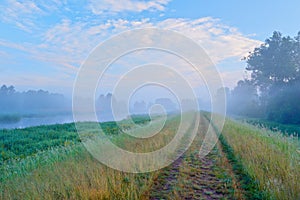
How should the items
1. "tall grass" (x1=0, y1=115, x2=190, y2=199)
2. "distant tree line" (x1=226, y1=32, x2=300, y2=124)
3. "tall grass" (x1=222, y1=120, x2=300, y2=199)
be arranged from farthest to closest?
"distant tree line" (x1=226, y1=32, x2=300, y2=124) → "tall grass" (x1=0, y1=115, x2=190, y2=199) → "tall grass" (x1=222, y1=120, x2=300, y2=199)

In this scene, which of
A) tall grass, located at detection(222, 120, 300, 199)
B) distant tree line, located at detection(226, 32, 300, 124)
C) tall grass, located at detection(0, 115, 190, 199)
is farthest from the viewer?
distant tree line, located at detection(226, 32, 300, 124)

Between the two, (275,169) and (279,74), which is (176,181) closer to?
(275,169)

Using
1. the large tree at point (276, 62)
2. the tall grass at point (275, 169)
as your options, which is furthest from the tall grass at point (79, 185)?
the large tree at point (276, 62)

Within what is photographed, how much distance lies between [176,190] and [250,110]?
66.6 m

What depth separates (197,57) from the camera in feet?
36.4

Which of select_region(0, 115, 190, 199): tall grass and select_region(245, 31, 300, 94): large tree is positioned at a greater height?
select_region(245, 31, 300, 94): large tree

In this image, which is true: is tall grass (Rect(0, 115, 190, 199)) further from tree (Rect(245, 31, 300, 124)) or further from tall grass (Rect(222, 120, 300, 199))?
tree (Rect(245, 31, 300, 124))

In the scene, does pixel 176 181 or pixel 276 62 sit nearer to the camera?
pixel 176 181

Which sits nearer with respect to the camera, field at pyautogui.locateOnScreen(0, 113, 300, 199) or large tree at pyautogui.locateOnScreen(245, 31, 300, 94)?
field at pyautogui.locateOnScreen(0, 113, 300, 199)

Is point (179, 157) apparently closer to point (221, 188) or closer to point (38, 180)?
point (221, 188)

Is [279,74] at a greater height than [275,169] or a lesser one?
greater

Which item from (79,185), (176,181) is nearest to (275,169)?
(176,181)

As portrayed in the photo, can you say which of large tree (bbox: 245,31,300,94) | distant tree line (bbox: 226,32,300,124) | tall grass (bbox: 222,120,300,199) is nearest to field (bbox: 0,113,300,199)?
tall grass (bbox: 222,120,300,199)

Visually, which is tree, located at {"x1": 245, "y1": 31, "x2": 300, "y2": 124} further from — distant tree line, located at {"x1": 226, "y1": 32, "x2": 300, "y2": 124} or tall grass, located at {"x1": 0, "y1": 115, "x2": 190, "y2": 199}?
tall grass, located at {"x1": 0, "y1": 115, "x2": 190, "y2": 199}
